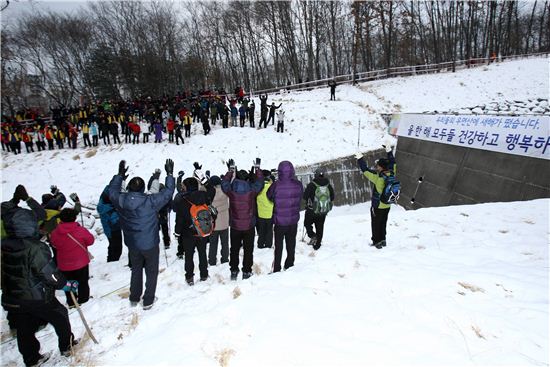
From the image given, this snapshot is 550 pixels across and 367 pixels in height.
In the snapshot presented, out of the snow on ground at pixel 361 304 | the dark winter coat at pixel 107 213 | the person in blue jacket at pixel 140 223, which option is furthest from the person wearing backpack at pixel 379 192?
the dark winter coat at pixel 107 213

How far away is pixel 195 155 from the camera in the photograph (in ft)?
52.2

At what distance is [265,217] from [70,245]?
360cm

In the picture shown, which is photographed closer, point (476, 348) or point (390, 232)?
point (476, 348)

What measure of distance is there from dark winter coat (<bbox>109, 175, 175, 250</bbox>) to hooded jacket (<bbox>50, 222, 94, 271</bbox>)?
1054 mm

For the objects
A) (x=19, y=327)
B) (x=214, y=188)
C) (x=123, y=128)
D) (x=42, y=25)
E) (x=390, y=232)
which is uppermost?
(x=42, y=25)

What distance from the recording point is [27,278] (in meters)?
3.23

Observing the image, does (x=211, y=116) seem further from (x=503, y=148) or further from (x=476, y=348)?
(x=476, y=348)

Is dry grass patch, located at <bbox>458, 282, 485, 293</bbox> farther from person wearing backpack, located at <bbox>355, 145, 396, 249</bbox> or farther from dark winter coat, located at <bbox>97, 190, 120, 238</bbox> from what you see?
dark winter coat, located at <bbox>97, 190, 120, 238</bbox>

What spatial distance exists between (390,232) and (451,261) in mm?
2112

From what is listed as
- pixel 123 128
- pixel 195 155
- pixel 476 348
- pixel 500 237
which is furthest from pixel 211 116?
pixel 476 348

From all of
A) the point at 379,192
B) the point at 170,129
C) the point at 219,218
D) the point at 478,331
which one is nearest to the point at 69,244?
the point at 219,218

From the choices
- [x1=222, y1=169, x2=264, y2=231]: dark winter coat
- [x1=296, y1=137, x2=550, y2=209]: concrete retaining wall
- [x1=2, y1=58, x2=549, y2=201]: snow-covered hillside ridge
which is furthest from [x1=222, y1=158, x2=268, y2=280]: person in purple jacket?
[x1=2, y1=58, x2=549, y2=201]: snow-covered hillside ridge

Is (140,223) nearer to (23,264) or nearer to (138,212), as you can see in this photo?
(138,212)

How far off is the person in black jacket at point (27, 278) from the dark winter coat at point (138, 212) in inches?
40.6
